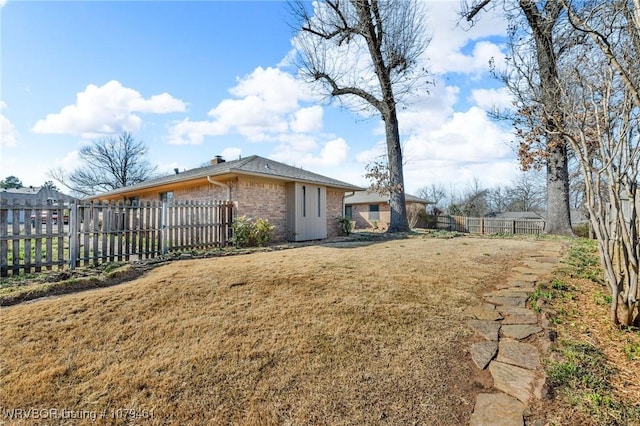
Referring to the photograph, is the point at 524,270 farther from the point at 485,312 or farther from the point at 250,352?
the point at 250,352

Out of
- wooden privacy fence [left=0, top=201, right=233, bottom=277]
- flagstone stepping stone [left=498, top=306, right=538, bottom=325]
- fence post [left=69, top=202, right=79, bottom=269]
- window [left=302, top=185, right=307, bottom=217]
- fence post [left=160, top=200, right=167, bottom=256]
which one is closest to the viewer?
flagstone stepping stone [left=498, top=306, right=538, bottom=325]

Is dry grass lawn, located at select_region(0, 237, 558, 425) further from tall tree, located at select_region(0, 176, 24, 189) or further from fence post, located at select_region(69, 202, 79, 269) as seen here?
tall tree, located at select_region(0, 176, 24, 189)

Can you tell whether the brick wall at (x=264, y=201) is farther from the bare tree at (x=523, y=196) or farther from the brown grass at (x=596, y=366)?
the bare tree at (x=523, y=196)

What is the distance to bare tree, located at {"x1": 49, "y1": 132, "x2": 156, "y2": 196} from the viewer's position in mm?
31500

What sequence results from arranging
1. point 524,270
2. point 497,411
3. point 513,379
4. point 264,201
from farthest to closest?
1. point 264,201
2. point 524,270
3. point 513,379
4. point 497,411

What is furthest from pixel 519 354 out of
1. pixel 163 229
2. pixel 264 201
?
pixel 264 201

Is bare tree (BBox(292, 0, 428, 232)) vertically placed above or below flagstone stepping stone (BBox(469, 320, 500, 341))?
above

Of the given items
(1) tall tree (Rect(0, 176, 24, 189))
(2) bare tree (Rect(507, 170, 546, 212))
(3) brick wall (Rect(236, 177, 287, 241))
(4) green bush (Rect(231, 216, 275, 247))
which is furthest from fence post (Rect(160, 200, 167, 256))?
(1) tall tree (Rect(0, 176, 24, 189))

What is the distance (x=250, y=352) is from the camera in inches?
94.6

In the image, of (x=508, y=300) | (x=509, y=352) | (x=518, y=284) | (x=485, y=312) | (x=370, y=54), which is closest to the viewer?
(x=509, y=352)

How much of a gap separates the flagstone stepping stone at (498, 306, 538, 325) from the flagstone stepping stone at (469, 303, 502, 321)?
7 cm

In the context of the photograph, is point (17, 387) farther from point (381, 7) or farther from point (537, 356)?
point (381, 7)

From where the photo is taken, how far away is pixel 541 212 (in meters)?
34.9

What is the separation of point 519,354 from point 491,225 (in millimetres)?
20054
